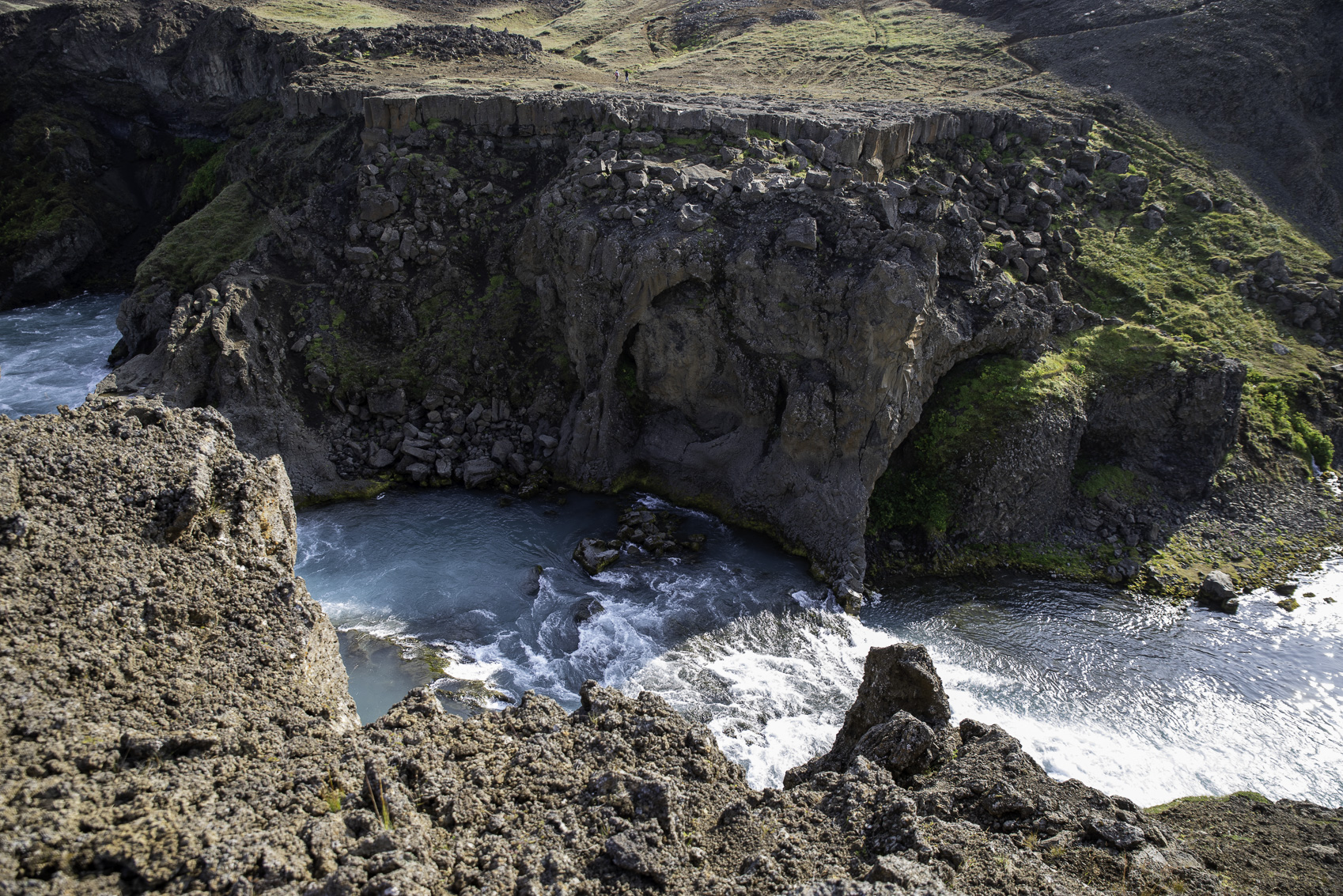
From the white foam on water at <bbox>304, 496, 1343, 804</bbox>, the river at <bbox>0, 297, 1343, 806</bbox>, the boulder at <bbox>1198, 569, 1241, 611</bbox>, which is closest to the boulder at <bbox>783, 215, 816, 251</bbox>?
the river at <bbox>0, 297, 1343, 806</bbox>

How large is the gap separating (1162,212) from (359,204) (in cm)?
4110

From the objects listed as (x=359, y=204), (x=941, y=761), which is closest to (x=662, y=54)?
(x=359, y=204)

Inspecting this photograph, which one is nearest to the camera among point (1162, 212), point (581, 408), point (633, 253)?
point (633, 253)

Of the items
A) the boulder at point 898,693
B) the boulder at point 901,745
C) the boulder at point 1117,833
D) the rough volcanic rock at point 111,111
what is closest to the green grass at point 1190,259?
the boulder at point 898,693

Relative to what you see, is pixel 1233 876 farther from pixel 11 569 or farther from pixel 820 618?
pixel 11 569

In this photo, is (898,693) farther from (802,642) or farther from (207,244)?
(207,244)

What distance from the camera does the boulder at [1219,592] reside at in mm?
29156

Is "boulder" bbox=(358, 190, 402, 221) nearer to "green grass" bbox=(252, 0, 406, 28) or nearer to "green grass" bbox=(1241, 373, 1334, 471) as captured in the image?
"green grass" bbox=(252, 0, 406, 28)

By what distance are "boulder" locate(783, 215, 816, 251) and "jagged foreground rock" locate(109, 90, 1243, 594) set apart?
0.48 ft

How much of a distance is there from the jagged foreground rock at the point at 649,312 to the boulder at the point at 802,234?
5.7 inches

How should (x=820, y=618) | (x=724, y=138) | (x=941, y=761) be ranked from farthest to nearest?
(x=724, y=138) → (x=820, y=618) → (x=941, y=761)

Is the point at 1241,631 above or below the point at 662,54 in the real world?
below

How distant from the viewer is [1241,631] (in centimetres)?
2838

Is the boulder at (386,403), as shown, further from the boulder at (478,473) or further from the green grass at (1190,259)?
the green grass at (1190,259)
